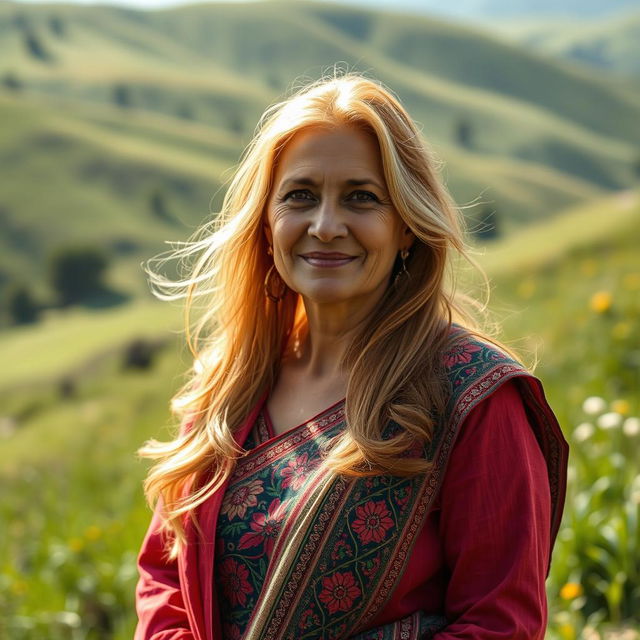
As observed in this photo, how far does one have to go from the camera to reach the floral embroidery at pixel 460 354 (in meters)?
2.19

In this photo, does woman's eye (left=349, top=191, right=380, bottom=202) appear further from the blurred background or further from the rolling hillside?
the rolling hillside

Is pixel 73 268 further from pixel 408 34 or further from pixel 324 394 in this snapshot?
pixel 408 34

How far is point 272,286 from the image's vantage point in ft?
9.00

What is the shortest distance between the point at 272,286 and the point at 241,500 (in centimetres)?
68

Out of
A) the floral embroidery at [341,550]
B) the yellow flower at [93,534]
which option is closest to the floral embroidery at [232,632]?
the floral embroidery at [341,550]

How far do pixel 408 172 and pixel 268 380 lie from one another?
28.1 inches

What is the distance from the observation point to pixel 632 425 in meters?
4.16

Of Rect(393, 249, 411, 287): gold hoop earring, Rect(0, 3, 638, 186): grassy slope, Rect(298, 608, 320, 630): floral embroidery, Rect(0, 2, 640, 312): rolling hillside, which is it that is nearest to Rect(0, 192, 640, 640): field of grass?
Rect(393, 249, 411, 287): gold hoop earring

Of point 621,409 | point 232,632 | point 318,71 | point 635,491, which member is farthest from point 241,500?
point 318,71

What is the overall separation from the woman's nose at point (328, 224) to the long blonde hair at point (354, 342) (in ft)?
0.45

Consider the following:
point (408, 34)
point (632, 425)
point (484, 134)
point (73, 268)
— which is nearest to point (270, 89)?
point (484, 134)

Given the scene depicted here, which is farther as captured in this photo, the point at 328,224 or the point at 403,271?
the point at 403,271

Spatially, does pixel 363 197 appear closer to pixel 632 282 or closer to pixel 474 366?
pixel 474 366

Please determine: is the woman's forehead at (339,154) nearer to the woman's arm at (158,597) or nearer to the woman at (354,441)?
the woman at (354,441)
